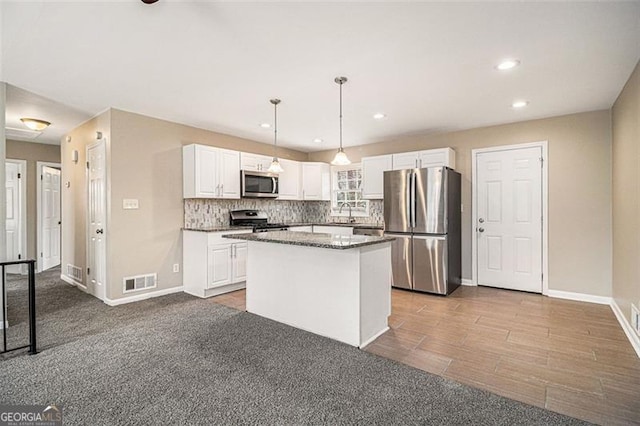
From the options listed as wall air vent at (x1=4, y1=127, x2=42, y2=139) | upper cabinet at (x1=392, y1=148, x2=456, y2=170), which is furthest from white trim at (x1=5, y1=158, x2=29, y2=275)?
upper cabinet at (x1=392, y1=148, x2=456, y2=170)

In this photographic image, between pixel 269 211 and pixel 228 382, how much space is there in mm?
4043

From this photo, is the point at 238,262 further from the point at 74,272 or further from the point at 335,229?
the point at 74,272

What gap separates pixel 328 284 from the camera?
9.63 feet

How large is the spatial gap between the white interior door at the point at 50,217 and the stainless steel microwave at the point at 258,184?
13.7 feet

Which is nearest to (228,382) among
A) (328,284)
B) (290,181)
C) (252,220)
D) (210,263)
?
(328,284)

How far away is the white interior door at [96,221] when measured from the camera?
4051 mm

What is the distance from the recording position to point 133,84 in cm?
318

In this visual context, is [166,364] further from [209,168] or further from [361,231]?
[361,231]

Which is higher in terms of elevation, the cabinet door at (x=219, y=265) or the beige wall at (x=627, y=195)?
the beige wall at (x=627, y=195)

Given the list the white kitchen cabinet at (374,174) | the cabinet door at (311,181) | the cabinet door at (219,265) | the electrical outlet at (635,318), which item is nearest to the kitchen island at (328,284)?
the cabinet door at (219,265)

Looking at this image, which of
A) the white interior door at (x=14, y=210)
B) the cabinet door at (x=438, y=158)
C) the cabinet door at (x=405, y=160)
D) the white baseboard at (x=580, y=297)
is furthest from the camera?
the white interior door at (x=14, y=210)

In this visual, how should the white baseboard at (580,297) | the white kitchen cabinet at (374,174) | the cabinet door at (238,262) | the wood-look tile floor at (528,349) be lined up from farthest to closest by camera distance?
the white kitchen cabinet at (374,174) < the cabinet door at (238,262) < the white baseboard at (580,297) < the wood-look tile floor at (528,349)

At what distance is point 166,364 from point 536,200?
15.7ft

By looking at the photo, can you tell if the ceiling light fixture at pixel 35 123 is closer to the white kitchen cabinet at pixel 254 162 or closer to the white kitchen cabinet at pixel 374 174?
the white kitchen cabinet at pixel 254 162
